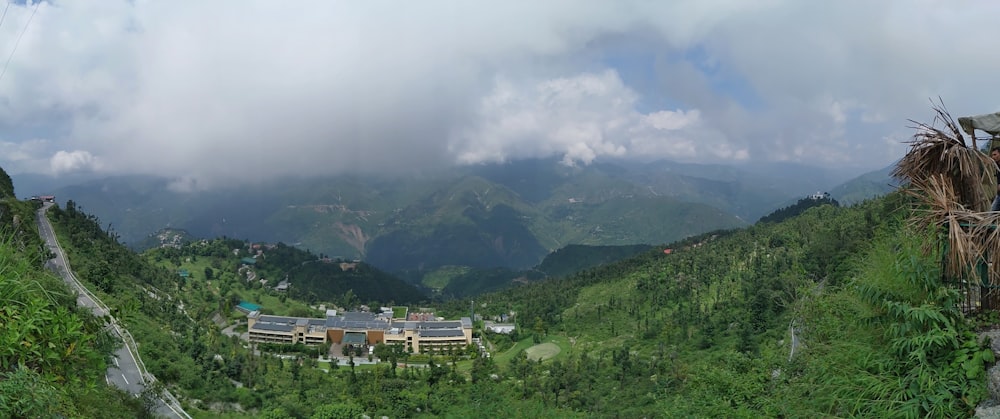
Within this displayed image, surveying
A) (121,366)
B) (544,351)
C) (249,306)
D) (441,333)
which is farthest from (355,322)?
(121,366)

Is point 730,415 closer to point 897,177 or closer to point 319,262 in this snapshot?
point 897,177

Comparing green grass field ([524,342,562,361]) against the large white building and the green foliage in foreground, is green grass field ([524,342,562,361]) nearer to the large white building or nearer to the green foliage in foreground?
the large white building

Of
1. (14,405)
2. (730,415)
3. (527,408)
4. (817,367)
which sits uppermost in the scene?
(14,405)

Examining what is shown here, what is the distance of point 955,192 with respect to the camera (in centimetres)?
591

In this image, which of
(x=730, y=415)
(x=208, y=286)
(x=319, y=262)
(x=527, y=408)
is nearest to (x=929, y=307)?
(x=730, y=415)

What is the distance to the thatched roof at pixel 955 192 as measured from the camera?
16.8 feet

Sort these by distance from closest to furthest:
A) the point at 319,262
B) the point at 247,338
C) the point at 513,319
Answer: the point at 247,338 < the point at 513,319 < the point at 319,262

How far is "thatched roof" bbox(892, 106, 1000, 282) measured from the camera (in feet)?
16.8

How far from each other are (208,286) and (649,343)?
192 feet

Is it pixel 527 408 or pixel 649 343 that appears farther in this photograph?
pixel 649 343

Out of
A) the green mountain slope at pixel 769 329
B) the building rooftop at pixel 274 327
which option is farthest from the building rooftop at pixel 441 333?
the building rooftop at pixel 274 327

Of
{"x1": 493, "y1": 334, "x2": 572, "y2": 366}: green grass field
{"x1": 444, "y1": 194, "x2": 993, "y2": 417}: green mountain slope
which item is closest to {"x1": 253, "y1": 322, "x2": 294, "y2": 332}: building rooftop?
{"x1": 493, "y1": 334, "x2": 572, "y2": 366}: green grass field

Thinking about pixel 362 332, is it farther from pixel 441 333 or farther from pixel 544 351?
pixel 544 351

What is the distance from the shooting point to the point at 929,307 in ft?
16.9
